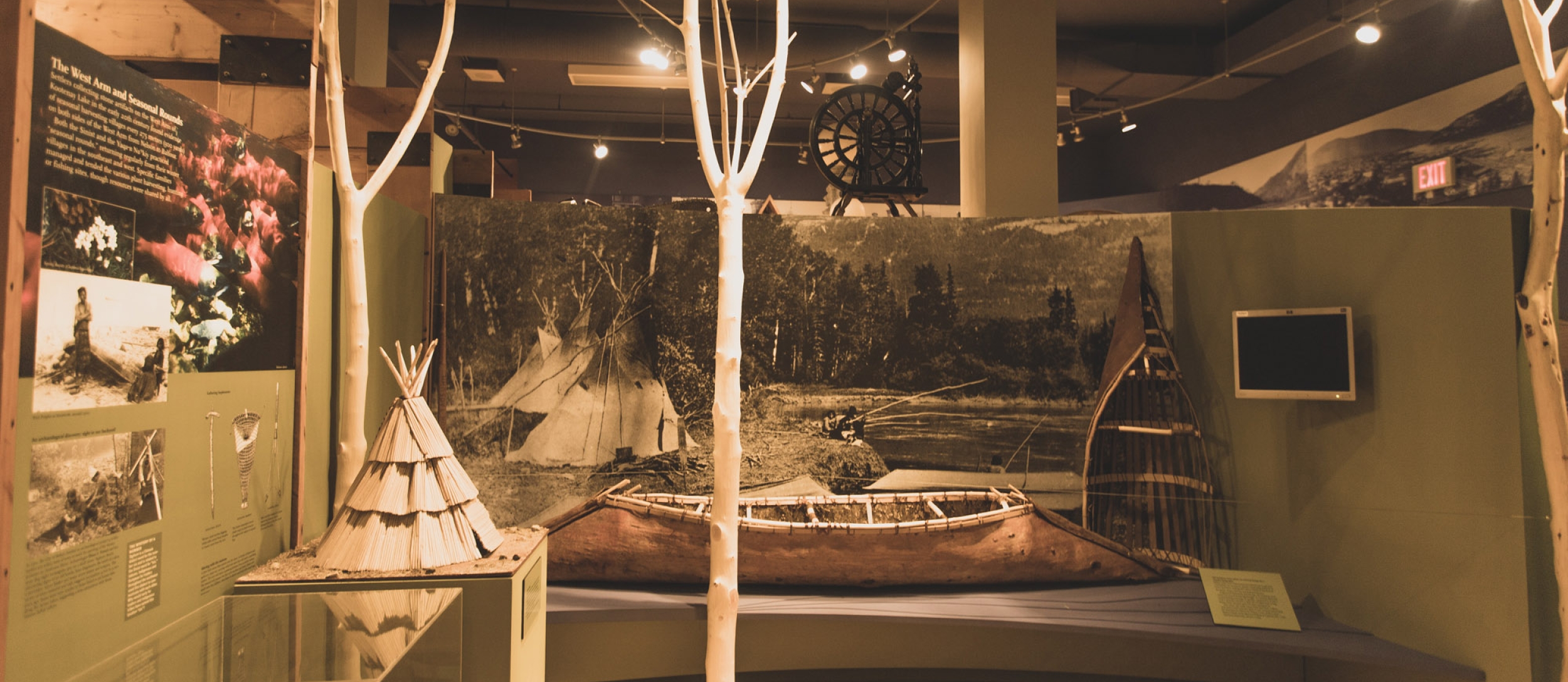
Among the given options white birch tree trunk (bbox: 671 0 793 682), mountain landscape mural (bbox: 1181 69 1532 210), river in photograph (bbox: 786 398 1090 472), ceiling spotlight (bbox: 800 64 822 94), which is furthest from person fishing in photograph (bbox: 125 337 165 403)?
mountain landscape mural (bbox: 1181 69 1532 210)

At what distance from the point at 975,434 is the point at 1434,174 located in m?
4.65

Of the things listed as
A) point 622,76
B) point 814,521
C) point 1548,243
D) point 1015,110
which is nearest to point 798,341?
point 814,521

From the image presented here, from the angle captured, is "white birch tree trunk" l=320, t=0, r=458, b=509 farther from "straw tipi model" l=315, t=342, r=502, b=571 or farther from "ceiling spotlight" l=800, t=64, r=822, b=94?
"ceiling spotlight" l=800, t=64, r=822, b=94

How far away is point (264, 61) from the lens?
2703 mm

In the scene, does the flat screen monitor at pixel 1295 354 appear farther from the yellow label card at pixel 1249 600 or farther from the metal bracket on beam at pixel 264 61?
the metal bracket on beam at pixel 264 61

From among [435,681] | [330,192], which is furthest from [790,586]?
[330,192]

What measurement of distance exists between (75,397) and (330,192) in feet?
4.40

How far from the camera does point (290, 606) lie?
196 cm

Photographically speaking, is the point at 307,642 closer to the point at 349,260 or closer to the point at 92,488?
the point at 92,488

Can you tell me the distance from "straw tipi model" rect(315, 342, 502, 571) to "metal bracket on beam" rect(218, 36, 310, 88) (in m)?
1.12

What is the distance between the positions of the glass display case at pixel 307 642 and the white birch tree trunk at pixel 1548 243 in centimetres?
361

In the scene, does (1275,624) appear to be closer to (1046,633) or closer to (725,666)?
(1046,633)

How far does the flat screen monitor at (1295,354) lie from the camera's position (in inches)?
129

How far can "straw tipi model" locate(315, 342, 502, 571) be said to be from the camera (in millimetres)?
2439
